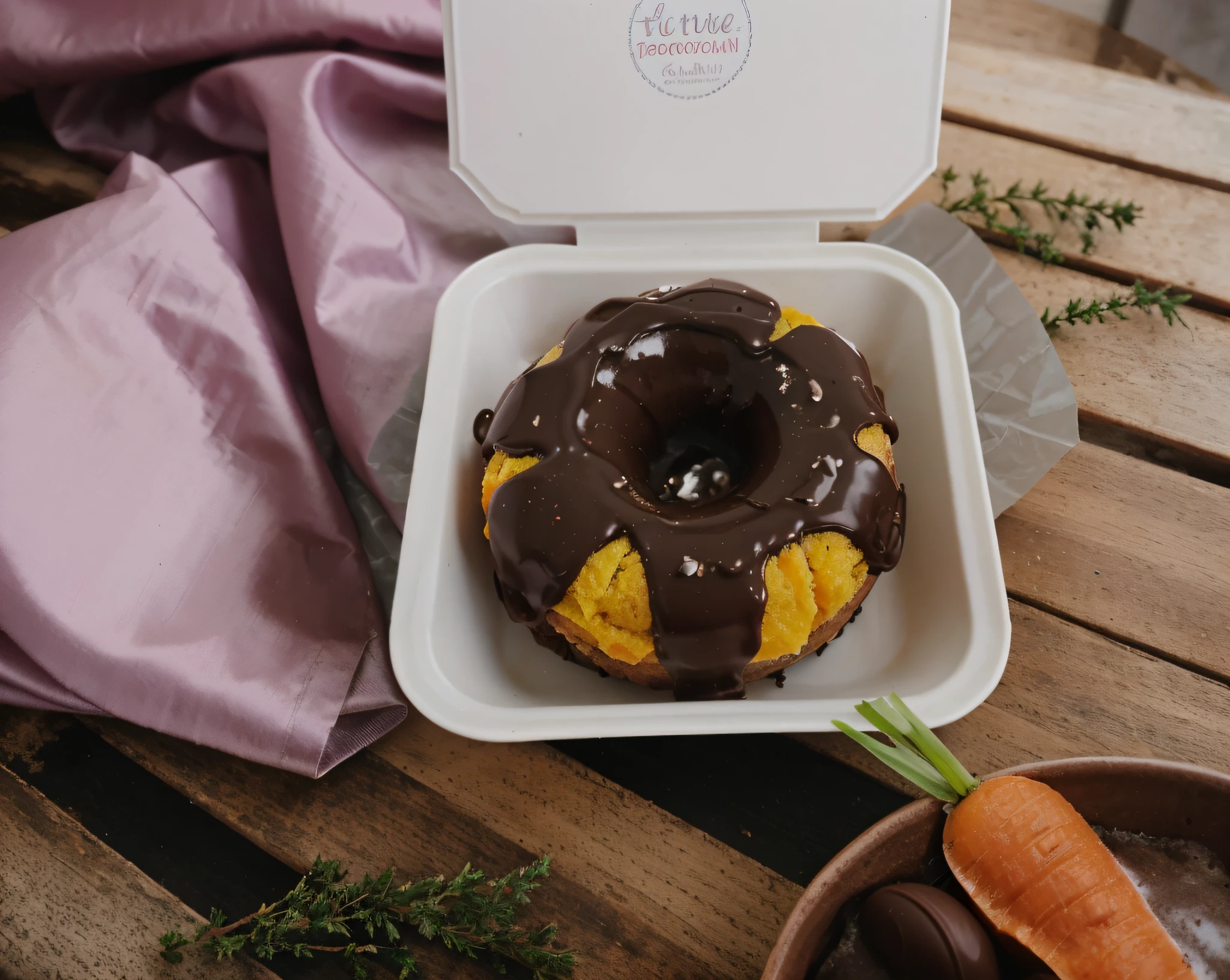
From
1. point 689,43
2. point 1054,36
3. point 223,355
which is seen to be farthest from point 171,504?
point 1054,36

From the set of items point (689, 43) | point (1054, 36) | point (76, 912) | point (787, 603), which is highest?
point (689, 43)

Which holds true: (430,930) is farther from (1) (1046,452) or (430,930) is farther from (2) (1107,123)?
(2) (1107,123)

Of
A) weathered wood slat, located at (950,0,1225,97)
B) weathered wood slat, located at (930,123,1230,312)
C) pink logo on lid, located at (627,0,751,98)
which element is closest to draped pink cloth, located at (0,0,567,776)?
pink logo on lid, located at (627,0,751,98)

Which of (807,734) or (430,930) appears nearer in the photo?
(430,930)

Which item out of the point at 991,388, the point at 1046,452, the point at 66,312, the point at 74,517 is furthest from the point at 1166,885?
the point at 66,312

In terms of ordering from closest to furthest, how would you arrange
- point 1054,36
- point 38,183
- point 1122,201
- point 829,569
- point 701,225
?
point 829,569 < point 701,225 < point 1122,201 < point 38,183 < point 1054,36

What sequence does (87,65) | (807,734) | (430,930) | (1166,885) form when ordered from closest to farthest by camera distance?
(1166,885), (430,930), (807,734), (87,65)

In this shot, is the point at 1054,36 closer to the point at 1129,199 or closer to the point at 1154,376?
the point at 1129,199

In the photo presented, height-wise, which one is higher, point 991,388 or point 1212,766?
point 991,388
